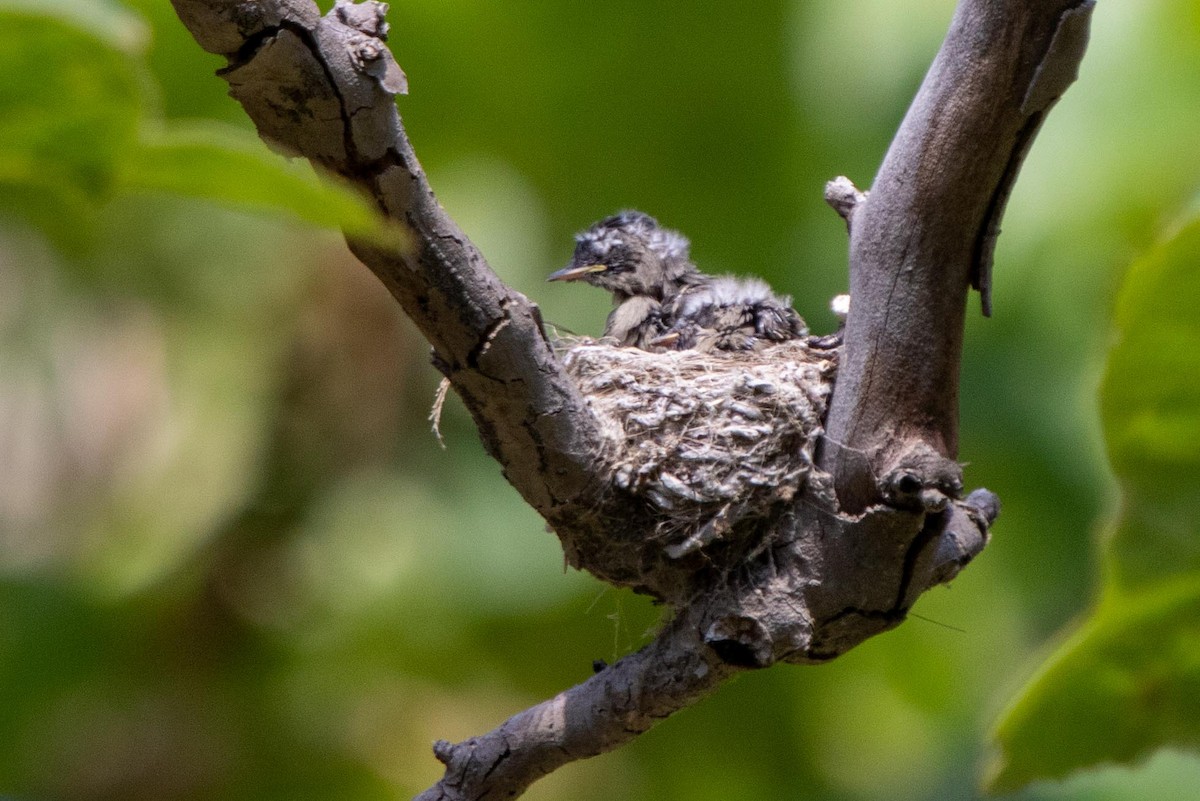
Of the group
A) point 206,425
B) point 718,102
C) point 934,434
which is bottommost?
point 934,434

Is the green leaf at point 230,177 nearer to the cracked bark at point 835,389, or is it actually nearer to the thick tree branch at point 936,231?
the cracked bark at point 835,389

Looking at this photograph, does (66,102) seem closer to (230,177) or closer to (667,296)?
(230,177)

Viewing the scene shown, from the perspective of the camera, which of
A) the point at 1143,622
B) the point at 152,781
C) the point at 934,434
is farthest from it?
the point at 152,781

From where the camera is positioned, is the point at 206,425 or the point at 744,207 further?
the point at 744,207

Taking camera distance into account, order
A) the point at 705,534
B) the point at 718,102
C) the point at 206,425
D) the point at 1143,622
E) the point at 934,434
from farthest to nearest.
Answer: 1. the point at 718,102
2. the point at 206,425
3. the point at 1143,622
4. the point at 705,534
5. the point at 934,434

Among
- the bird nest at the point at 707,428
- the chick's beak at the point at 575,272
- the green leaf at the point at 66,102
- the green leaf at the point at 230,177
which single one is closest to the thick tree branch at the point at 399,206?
the bird nest at the point at 707,428

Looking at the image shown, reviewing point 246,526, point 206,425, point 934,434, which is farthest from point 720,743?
point 934,434

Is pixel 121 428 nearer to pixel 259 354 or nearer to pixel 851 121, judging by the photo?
pixel 259 354

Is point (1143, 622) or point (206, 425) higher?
point (206, 425)
